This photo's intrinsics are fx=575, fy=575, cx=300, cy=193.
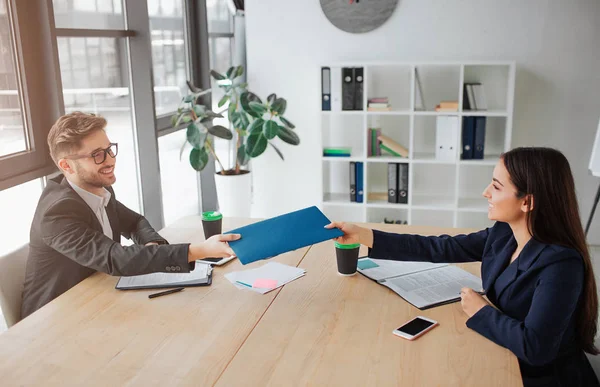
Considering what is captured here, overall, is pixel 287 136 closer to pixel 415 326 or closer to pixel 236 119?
pixel 236 119

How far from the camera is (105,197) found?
216 centimetres

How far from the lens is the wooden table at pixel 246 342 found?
4.39 feet

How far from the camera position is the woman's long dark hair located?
1562 millimetres

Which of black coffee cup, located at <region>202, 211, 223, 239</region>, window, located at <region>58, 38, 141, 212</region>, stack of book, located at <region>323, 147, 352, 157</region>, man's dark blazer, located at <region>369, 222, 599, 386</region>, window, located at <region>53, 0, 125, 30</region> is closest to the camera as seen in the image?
man's dark blazer, located at <region>369, 222, 599, 386</region>

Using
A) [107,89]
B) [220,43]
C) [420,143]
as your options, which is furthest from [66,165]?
[220,43]

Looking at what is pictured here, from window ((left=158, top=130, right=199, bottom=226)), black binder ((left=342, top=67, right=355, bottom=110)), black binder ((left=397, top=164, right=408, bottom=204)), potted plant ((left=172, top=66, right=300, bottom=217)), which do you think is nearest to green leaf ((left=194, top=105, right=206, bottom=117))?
potted plant ((left=172, top=66, right=300, bottom=217))

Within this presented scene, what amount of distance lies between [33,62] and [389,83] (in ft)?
8.30

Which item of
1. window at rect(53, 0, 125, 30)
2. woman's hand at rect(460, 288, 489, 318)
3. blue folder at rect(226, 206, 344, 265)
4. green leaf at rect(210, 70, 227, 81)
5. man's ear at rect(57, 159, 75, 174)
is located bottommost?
woman's hand at rect(460, 288, 489, 318)

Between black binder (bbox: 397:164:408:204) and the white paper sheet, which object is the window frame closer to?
the white paper sheet

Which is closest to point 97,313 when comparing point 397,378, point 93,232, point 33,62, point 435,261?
point 93,232

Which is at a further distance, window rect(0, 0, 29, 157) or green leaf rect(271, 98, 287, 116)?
green leaf rect(271, 98, 287, 116)

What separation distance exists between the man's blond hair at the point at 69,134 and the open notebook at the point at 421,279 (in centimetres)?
108

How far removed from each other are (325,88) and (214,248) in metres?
2.54

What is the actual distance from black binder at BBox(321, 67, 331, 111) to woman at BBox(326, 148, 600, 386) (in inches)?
101
